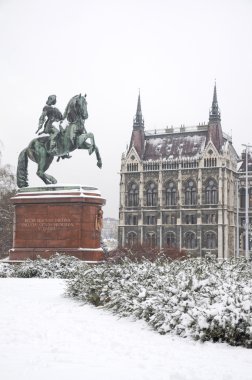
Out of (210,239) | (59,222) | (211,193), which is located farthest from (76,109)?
(211,193)

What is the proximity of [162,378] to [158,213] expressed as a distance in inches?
2844

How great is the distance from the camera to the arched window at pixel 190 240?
74625 millimetres

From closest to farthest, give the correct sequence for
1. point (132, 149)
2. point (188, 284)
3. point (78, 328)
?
point (78, 328), point (188, 284), point (132, 149)

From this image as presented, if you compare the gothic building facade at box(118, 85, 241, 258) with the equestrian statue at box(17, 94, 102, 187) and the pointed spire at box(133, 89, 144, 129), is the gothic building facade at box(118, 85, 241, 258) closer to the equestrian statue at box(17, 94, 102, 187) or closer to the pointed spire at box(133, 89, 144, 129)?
the pointed spire at box(133, 89, 144, 129)

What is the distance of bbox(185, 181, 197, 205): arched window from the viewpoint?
251 ft

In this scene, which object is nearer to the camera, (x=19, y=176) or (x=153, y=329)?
(x=153, y=329)

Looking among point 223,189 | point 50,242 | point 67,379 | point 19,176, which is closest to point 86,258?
point 50,242

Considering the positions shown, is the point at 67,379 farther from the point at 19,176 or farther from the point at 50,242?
the point at 19,176

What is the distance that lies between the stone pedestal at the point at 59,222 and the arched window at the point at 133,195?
61161 mm

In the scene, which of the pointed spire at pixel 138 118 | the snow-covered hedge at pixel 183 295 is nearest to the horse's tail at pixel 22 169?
the snow-covered hedge at pixel 183 295

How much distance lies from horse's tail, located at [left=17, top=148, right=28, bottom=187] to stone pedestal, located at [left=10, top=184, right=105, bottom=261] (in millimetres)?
1482

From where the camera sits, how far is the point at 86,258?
18.2 metres

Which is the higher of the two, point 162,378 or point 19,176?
point 19,176

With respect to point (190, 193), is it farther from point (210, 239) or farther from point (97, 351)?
point (97, 351)
